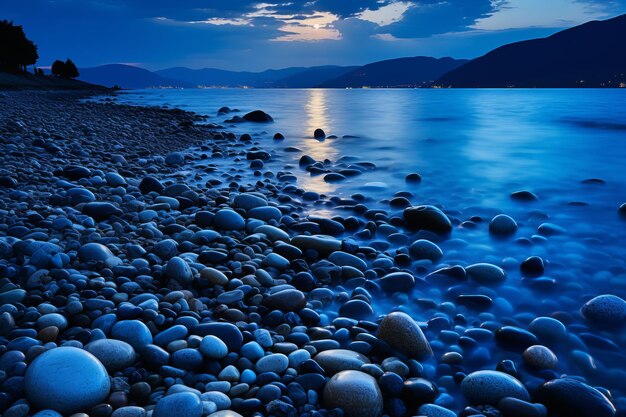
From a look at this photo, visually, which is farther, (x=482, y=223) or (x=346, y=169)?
(x=346, y=169)

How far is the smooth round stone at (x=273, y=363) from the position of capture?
2467 mm

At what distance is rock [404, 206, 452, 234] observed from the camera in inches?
202

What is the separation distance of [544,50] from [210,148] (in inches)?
8488

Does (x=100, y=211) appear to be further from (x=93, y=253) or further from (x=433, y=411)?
(x=433, y=411)

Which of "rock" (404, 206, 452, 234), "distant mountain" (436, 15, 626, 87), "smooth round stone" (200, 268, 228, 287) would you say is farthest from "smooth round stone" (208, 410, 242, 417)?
"distant mountain" (436, 15, 626, 87)

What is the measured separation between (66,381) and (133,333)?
0.56 metres

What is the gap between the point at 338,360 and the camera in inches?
99.3

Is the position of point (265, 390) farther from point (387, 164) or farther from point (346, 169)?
point (387, 164)

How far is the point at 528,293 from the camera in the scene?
3660 mm

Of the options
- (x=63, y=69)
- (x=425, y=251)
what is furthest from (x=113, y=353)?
(x=63, y=69)

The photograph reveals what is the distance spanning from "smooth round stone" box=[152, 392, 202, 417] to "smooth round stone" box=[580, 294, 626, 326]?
2927 millimetres

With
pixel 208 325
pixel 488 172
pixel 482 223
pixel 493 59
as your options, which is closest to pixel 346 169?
pixel 488 172

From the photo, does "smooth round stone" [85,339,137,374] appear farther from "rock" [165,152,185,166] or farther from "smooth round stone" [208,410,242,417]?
"rock" [165,152,185,166]

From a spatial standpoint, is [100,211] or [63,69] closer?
[100,211]
